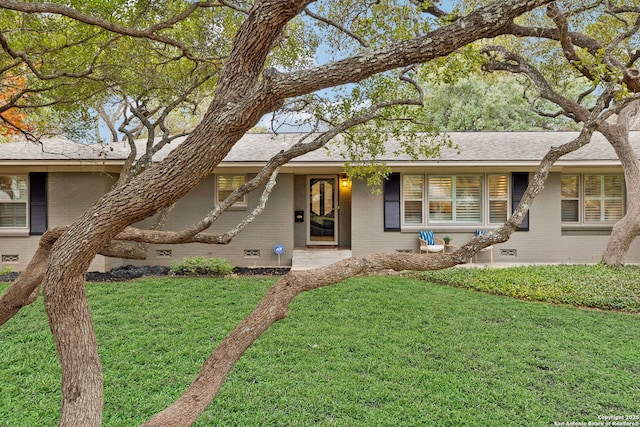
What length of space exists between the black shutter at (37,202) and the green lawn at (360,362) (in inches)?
191

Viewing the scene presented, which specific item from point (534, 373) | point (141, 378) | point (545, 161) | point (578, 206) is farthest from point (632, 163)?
point (141, 378)

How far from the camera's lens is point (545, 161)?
2.31 m

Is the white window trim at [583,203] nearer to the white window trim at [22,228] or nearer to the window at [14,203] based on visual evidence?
the white window trim at [22,228]

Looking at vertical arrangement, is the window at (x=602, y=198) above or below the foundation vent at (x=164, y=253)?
above

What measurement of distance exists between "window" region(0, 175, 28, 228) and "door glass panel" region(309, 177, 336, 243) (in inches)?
312

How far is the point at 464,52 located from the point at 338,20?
2.95 meters

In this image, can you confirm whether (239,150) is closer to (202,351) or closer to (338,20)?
(338,20)

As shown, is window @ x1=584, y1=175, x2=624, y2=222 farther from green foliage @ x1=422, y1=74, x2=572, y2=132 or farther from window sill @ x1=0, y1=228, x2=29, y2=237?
window sill @ x1=0, y1=228, x2=29, y2=237

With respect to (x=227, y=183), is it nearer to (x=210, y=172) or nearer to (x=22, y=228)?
(x=22, y=228)

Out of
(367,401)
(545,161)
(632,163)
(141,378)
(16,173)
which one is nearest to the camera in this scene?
(545,161)

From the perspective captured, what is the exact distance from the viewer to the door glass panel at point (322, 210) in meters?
12.0

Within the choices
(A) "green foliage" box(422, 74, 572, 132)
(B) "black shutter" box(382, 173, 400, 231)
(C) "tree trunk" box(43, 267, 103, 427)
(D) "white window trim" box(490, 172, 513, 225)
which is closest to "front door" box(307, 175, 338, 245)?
(B) "black shutter" box(382, 173, 400, 231)

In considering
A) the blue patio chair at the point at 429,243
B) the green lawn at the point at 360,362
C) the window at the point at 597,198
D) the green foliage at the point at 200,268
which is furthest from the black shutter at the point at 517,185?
the green foliage at the point at 200,268

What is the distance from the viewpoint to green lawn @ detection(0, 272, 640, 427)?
3447 millimetres
